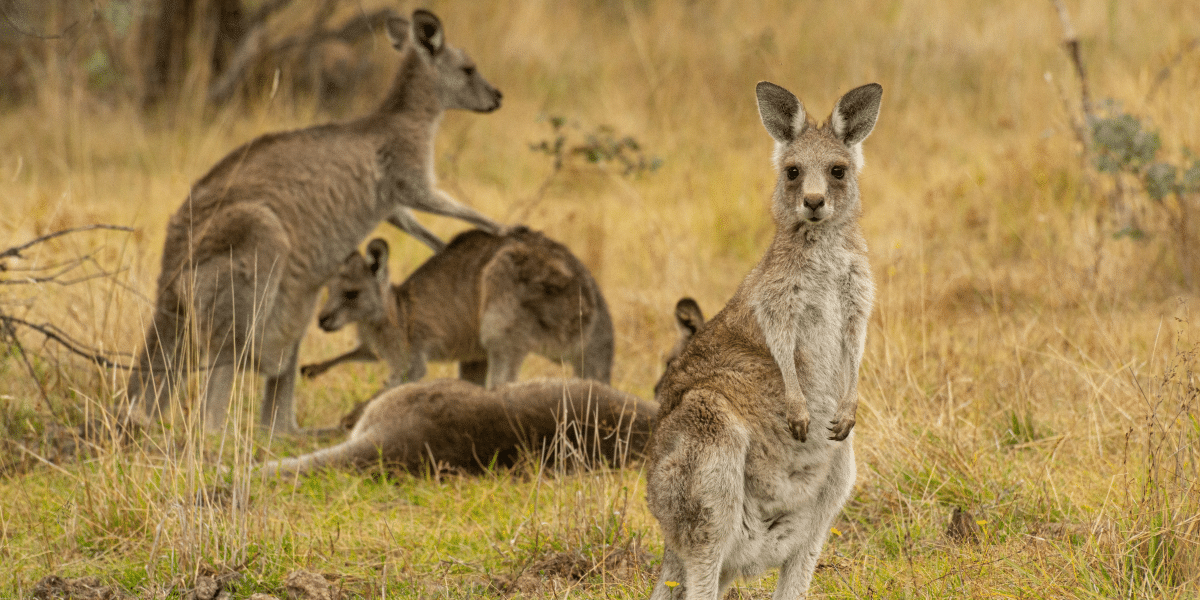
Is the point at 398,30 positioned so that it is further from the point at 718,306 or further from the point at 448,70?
the point at 718,306

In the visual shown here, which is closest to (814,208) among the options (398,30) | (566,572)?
(566,572)

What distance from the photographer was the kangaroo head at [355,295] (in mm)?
6219

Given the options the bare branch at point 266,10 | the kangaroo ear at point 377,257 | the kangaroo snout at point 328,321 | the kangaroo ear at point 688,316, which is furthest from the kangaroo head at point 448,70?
the bare branch at point 266,10

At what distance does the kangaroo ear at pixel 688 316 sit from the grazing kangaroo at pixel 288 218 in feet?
4.52

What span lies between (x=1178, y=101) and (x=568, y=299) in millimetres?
5242

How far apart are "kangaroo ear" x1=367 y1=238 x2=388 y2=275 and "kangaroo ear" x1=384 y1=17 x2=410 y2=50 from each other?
4.33 feet

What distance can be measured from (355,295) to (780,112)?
11.1ft

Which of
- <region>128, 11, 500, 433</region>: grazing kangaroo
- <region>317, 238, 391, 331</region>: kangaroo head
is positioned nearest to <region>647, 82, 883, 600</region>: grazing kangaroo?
<region>128, 11, 500, 433</region>: grazing kangaroo

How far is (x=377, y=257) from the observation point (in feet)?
21.0

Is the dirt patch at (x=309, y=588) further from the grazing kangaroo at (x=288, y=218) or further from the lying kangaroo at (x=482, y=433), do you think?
the grazing kangaroo at (x=288, y=218)

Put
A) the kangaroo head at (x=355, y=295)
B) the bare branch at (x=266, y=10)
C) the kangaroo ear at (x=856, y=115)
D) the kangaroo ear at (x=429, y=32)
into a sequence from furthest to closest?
the bare branch at (x=266, y=10) < the kangaroo ear at (x=429, y=32) < the kangaroo head at (x=355, y=295) < the kangaroo ear at (x=856, y=115)

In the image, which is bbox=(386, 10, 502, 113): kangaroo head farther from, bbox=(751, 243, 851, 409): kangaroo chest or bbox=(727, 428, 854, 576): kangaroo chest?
bbox=(727, 428, 854, 576): kangaroo chest

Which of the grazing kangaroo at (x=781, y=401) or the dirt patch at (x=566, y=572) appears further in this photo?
the dirt patch at (x=566, y=572)

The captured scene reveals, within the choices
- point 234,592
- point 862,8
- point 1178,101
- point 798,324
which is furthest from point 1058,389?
point 862,8
